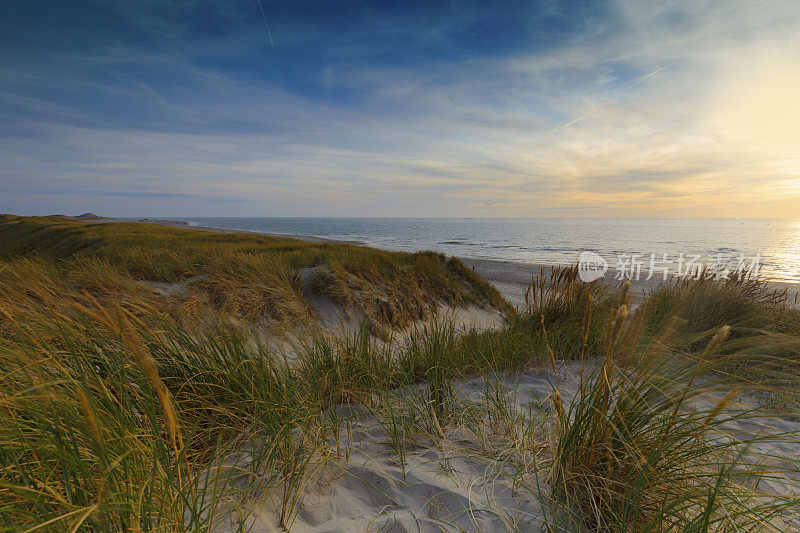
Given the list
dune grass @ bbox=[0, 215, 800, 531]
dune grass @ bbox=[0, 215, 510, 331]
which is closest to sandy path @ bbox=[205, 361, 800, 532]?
dune grass @ bbox=[0, 215, 800, 531]

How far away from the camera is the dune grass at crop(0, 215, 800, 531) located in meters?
1.32

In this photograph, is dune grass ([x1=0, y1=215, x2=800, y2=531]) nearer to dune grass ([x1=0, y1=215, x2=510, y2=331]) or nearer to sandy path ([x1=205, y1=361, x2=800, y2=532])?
sandy path ([x1=205, y1=361, x2=800, y2=532])

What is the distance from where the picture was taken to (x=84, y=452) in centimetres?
150

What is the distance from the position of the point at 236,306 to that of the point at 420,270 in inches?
195

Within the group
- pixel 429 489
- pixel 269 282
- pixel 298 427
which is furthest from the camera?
pixel 269 282

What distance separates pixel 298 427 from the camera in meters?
2.27

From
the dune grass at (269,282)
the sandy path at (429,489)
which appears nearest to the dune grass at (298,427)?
the sandy path at (429,489)

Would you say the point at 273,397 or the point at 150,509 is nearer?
the point at 150,509

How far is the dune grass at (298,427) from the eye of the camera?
1.32 m

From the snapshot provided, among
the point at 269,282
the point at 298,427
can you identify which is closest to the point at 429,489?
the point at 298,427

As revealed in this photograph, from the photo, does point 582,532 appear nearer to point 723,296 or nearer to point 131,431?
point 131,431

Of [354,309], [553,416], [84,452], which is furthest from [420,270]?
[84,452]

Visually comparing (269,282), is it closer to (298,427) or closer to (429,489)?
(298,427)

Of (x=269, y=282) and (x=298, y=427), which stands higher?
(x=269, y=282)
